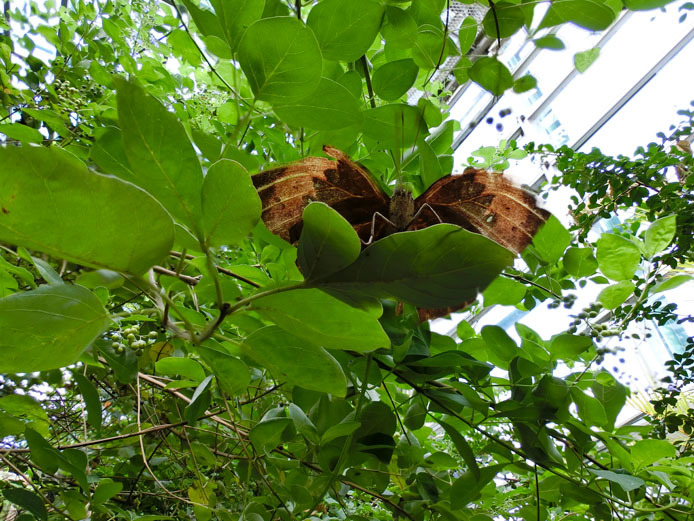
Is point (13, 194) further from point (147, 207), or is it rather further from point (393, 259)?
point (393, 259)

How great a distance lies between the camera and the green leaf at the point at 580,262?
0.54m

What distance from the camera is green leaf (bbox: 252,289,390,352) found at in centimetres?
27

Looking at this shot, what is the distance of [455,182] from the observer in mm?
437

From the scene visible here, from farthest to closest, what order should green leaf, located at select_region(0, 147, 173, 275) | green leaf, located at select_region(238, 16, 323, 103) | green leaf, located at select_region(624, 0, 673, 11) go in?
green leaf, located at select_region(624, 0, 673, 11), green leaf, located at select_region(238, 16, 323, 103), green leaf, located at select_region(0, 147, 173, 275)

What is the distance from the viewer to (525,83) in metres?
0.53

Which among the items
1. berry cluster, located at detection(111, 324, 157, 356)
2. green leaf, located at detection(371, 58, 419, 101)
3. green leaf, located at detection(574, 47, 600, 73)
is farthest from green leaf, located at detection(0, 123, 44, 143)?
green leaf, located at detection(574, 47, 600, 73)

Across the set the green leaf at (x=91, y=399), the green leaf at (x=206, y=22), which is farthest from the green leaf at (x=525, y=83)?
the green leaf at (x=91, y=399)

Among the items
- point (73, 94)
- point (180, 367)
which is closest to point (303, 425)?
point (180, 367)

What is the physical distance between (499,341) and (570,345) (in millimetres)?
73

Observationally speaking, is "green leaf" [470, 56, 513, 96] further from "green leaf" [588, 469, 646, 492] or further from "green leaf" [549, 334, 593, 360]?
"green leaf" [588, 469, 646, 492]

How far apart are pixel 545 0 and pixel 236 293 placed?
1.30ft

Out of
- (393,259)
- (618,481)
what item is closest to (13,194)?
(393,259)

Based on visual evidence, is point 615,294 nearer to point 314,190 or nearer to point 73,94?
point 314,190

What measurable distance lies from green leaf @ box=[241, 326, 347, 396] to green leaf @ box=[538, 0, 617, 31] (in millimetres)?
381
